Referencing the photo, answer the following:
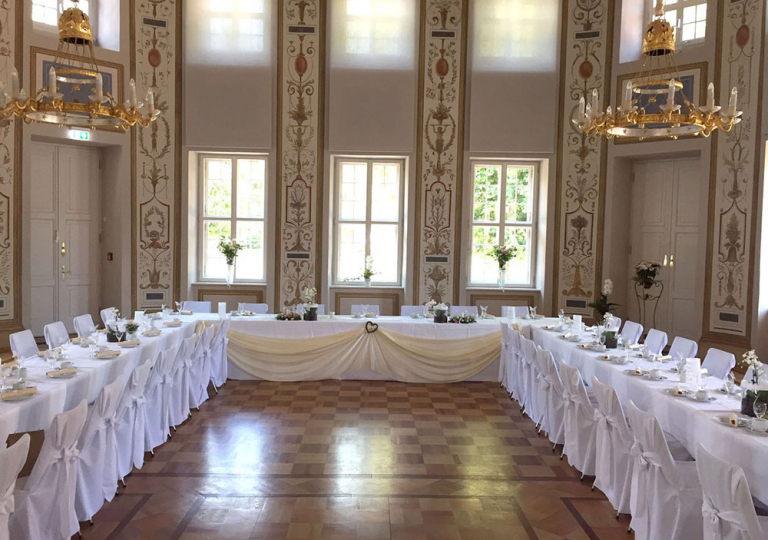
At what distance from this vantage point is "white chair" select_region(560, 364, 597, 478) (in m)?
4.91

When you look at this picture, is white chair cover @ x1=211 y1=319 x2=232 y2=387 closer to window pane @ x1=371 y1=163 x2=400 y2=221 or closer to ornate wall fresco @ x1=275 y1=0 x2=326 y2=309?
ornate wall fresco @ x1=275 y1=0 x2=326 y2=309

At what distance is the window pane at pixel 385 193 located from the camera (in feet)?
37.1

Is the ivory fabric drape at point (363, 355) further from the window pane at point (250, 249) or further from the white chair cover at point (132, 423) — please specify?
the window pane at point (250, 249)

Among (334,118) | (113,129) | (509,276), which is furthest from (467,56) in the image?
(113,129)

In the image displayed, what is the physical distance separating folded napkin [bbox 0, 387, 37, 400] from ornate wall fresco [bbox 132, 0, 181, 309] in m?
6.65

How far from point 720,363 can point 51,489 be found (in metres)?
5.33

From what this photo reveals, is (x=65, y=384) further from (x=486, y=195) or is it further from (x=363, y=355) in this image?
(x=486, y=195)

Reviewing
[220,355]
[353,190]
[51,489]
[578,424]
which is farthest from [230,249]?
[51,489]

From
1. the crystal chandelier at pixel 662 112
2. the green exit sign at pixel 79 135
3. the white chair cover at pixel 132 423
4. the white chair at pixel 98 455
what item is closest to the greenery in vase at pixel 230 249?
the green exit sign at pixel 79 135

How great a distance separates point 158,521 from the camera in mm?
4160

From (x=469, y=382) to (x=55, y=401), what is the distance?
5315 millimetres

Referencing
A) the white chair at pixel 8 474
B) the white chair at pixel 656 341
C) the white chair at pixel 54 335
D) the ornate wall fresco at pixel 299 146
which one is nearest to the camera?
the white chair at pixel 8 474

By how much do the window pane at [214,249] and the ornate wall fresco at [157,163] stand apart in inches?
27.4

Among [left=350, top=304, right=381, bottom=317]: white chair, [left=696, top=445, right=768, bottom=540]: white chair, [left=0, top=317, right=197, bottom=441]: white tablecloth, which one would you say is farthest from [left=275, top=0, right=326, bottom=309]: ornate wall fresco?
[left=696, top=445, right=768, bottom=540]: white chair
